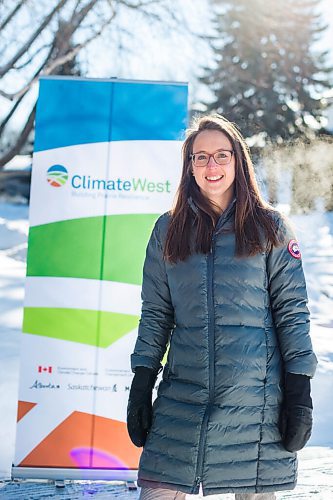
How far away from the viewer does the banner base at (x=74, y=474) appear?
306 cm

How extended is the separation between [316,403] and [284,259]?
3.27 metres

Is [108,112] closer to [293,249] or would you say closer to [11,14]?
[293,249]

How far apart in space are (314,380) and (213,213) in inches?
139

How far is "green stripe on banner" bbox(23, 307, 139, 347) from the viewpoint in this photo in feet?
9.95

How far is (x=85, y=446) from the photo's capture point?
307 centimetres

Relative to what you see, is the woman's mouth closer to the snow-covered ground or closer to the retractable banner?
the snow-covered ground

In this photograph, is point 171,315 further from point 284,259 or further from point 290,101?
point 290,101

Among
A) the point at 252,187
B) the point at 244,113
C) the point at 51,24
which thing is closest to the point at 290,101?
the point at 244,113

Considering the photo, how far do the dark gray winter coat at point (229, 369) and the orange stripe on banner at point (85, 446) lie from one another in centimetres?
127

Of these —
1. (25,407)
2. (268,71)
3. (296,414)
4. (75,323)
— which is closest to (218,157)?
(296,414)

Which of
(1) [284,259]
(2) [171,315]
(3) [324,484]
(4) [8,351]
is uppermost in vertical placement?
(1) [284,259]

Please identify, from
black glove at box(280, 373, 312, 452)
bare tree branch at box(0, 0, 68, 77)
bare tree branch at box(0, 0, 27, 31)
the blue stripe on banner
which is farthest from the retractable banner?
bare tree branch at box(0, 0, 27, 31)

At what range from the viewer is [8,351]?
5.16 metres

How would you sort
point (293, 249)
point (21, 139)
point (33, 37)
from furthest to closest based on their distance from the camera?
point (21, 139), point (33, 37), point (293, 249)
